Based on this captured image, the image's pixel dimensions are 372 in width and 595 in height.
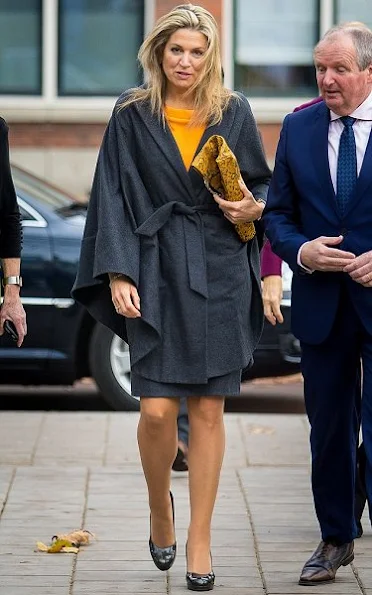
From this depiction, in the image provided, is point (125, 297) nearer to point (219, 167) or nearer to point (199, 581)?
point (219, 167)

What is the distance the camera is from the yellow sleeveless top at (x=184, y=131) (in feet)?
16.8

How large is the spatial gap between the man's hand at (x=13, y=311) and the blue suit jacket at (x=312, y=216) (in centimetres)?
92

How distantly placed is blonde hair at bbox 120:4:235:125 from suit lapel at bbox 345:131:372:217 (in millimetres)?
544

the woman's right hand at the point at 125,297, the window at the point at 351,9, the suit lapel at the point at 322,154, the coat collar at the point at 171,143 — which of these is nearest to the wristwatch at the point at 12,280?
the woman's right hand at the point at 125,297

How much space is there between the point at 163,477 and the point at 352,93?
4.78 ft

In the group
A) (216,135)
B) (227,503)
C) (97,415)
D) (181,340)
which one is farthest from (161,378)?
(97,415)

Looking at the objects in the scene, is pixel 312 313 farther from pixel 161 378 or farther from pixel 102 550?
pixel 102 550

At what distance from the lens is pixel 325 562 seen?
5.22 m

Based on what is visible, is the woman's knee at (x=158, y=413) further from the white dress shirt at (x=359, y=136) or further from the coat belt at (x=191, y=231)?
the white dress shirt at (x=359, y=136)

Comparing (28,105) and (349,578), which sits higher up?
(349,578)

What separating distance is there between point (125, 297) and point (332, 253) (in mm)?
707

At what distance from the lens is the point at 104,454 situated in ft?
25.2

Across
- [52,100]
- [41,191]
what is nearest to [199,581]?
[41,191]

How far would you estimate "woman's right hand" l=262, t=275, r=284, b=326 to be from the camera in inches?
227
